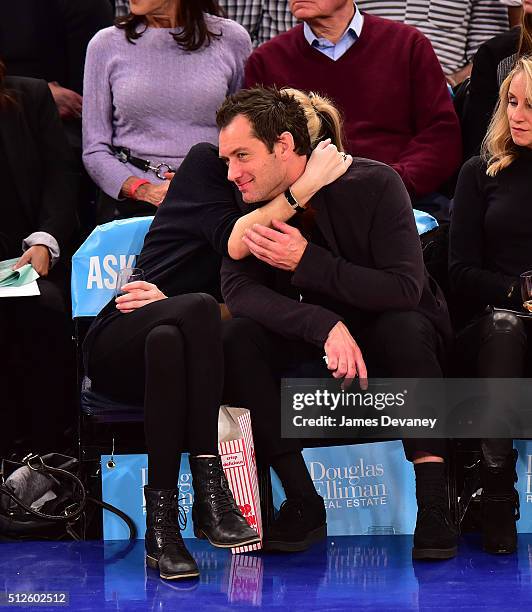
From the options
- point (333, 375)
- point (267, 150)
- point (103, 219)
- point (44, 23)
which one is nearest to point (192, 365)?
point (333, 375)

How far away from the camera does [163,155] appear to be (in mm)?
4070

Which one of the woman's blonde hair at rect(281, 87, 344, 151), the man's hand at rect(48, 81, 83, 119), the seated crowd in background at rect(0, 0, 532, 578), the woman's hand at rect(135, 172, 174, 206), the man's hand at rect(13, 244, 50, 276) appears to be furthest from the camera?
the man's hand at rect(48, 81, 83, 119)

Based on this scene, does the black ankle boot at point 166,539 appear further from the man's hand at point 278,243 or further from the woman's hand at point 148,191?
the woman's hand at point 148,191

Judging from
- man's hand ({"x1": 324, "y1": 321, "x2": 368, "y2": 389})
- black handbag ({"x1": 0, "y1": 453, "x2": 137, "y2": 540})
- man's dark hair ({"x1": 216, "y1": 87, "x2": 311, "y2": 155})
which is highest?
man's dark hair ({"x1": 216, "y1": 87, "x2": 311, "y2": 155})

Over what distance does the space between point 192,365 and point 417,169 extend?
1319mm

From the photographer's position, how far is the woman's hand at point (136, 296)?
3170mm

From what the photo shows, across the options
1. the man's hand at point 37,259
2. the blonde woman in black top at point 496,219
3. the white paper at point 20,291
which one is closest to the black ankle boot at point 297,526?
the blonde woman in black top at point 496,219

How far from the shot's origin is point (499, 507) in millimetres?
3117

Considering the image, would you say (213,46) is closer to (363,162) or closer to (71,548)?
(363,162)

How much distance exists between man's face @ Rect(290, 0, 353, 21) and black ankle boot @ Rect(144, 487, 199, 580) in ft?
6.24

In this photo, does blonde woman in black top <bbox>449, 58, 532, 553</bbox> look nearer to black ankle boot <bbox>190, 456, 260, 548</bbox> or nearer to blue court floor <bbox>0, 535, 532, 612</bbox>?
blue court floor <bbox>0, 535, 532, 612</bbox>

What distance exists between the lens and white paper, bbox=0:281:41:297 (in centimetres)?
366

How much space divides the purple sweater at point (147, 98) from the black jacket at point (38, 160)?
3.8 inches
